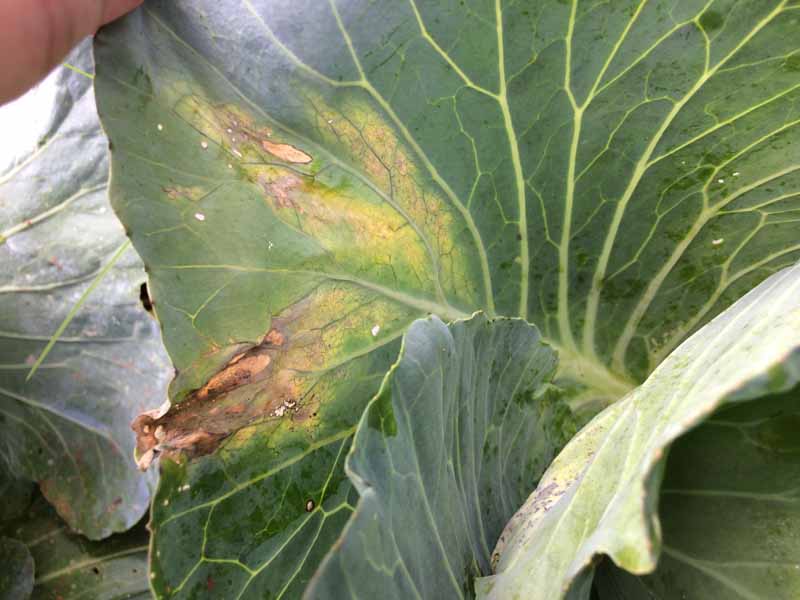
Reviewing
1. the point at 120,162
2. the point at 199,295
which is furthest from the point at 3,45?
the point at 199,295

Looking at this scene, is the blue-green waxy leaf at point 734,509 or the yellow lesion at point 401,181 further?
the yellow lesion at point 401,181

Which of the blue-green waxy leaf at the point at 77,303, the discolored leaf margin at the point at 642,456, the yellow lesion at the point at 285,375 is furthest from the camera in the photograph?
the blue-green waxy leaf at the point at 77,303

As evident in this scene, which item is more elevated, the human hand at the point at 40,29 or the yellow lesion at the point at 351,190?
the human hand at the point at 40,29

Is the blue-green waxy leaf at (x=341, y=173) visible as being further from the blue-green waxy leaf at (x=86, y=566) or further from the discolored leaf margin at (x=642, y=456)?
the blue-green waxy leaf at (x=86, y=566)

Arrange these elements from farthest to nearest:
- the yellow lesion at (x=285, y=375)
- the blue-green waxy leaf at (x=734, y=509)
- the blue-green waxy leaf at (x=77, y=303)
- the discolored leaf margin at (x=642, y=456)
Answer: the blue-green waxy leaf at (x=77, y=303)
the yellow lesion at (x=285, y=375)
the blue-green waxy leaf at (x=734, y=509)
the discolored leaf margin at (x=642, y=456)

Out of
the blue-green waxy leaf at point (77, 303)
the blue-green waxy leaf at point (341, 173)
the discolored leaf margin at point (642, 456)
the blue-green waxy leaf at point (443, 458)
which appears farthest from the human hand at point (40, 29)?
the discolored leaf margin at point (642, 456)

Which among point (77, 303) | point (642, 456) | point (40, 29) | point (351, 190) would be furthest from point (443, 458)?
point (77, 303)

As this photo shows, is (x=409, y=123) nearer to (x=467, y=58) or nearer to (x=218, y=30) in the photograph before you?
(x=467, y=58)

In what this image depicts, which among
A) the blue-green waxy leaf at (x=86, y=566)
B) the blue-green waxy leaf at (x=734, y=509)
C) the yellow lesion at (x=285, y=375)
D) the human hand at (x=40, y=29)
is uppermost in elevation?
the human hand at (x=40, y=29)
